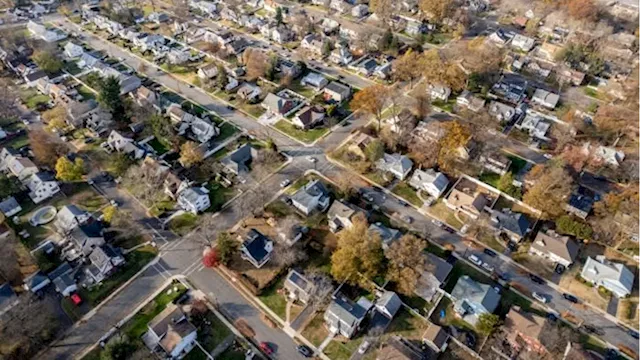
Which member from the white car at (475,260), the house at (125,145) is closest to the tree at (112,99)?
the house at (125,145)

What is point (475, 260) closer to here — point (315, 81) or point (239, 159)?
point (239, 159)

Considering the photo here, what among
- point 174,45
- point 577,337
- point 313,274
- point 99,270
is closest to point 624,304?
point 577,337

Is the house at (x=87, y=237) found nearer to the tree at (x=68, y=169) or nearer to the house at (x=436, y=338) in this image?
the tree at (x=68, y=169)

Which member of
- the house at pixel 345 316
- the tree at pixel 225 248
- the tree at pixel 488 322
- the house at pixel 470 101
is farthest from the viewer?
the house at pixel 470 101

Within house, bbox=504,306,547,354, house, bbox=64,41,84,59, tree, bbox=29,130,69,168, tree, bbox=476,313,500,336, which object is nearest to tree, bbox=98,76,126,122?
tree, bbox=29,130,69,168

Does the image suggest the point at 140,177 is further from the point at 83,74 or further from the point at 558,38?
the point at 558,38

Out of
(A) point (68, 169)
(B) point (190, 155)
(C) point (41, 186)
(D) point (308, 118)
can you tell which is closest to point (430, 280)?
(D) point (308, 118)
